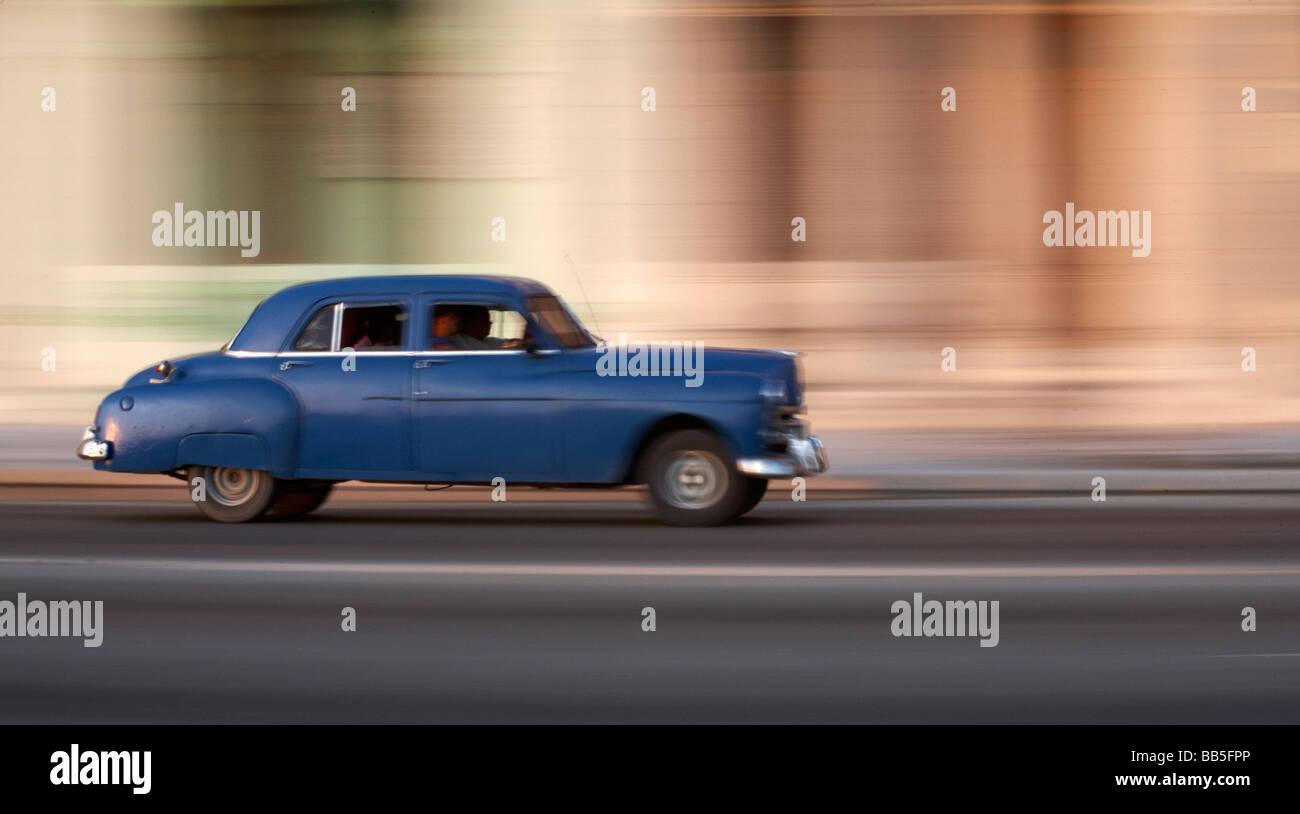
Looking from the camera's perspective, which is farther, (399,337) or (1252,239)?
(1252,239)

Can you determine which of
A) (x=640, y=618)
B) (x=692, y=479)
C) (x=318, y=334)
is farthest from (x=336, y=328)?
(x=640, y=618)

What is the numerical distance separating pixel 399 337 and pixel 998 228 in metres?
9.57

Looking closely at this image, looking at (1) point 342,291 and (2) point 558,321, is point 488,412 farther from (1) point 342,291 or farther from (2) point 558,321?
(1) point 342,291

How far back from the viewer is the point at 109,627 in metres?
7.50

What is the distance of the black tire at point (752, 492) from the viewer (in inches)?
430

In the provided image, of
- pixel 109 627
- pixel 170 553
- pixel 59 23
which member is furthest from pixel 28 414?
pixel 109 627

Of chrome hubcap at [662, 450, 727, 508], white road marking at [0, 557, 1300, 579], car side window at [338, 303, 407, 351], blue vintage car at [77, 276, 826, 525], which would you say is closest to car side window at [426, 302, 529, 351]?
blue vintage car at [77, 276, 826, 525]

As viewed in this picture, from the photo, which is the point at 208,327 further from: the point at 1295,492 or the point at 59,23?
the point at 1295,492

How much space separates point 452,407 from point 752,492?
1908mm

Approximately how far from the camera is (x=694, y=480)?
1080 cm

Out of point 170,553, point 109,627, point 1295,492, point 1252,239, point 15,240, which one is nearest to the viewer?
point 109,627

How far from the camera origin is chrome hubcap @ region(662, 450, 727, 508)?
10.8 meters
